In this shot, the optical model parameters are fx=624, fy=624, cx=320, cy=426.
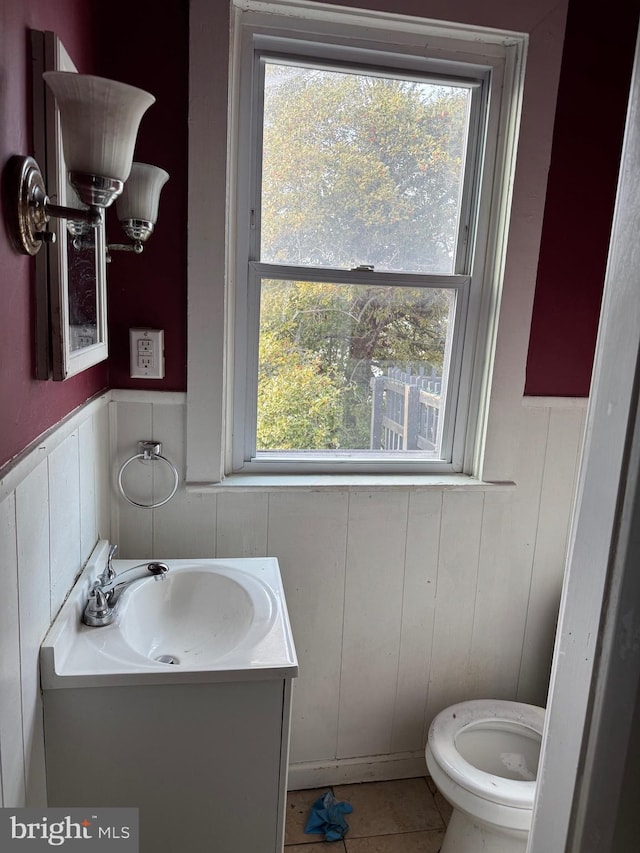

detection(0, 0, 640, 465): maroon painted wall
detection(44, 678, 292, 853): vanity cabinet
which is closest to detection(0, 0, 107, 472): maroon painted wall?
detection(0, 0, 640, 465): maroon painted wall

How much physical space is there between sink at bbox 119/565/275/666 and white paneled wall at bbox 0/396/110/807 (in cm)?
19

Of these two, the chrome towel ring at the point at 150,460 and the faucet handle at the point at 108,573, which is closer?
the faucet handle at the point at 108,573

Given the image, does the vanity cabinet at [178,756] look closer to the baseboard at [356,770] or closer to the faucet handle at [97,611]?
the faucet handle at [97,611]

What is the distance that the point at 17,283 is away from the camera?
89 cm

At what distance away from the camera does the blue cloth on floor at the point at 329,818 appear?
5.60ft

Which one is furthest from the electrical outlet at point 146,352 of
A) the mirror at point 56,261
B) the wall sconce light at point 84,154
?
the wall sconce light at point 84,154

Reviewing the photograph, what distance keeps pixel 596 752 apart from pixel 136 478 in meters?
1.36

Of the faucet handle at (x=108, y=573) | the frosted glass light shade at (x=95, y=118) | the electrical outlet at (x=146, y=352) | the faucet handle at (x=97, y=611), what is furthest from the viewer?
the electrical outlet at (x=146, y=352)

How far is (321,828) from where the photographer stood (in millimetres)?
1717

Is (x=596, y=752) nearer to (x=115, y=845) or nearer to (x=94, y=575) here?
(x=115, y=845)

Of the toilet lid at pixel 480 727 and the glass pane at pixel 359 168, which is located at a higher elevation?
the glass pane at pixel 359 168

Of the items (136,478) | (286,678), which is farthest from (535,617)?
(136,478)

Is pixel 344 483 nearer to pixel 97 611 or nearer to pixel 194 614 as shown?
pixel 194 614

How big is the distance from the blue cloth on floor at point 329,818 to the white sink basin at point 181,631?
74 cm
